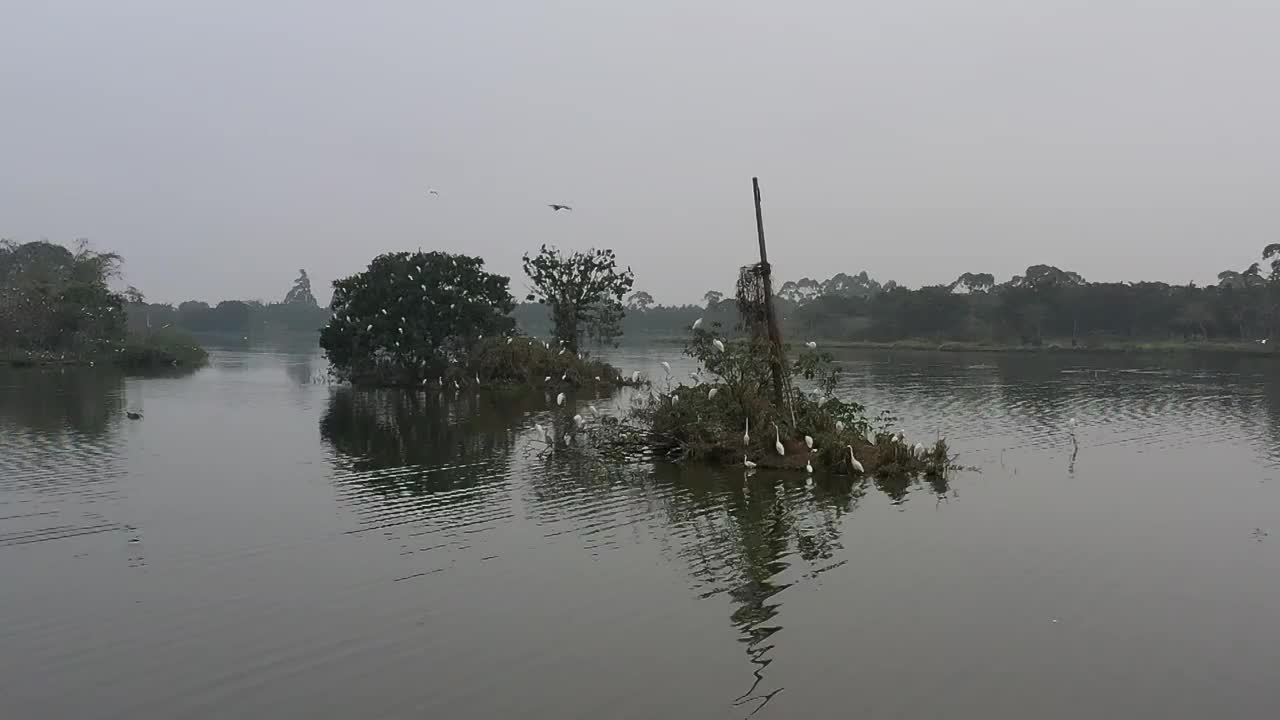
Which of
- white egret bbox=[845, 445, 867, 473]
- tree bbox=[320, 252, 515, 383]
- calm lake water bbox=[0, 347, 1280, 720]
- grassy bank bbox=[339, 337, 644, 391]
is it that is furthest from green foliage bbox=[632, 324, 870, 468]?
tree bbox=[320, 252, 515, 383]

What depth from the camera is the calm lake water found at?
21.9ft

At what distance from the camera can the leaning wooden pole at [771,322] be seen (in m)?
16.5

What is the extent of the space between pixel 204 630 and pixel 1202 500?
526 inches

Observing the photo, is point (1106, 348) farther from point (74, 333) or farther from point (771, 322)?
point (74, 333)

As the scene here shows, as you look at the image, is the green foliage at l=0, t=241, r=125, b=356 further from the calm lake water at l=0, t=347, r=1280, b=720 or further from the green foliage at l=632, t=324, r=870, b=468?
the green foliage at l=632, t=324, r=870, b=468

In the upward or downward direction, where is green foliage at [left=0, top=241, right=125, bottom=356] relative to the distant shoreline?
upward

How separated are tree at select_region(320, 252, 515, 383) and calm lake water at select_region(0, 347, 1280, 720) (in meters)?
17.9

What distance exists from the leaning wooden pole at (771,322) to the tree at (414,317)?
72.0 ft

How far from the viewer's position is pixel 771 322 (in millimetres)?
16672

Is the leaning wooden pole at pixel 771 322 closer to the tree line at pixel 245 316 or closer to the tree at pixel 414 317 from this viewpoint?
the tree at pixel 414 317

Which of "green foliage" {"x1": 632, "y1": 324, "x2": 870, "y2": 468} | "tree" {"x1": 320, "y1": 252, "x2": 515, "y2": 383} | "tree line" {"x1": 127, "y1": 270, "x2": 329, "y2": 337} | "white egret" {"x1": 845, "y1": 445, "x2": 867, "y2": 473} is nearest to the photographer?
"white egret" {"x1": 845, "y1": 445, "x2": 867, "y2": 473}

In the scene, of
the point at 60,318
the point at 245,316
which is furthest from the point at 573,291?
the point at 245,316

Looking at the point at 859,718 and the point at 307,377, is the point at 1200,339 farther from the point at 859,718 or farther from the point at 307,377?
the point at 859,718

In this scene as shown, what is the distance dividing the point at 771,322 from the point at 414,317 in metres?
23.0
